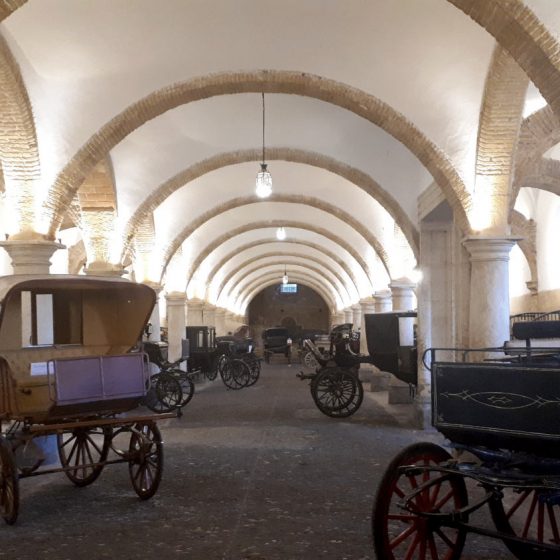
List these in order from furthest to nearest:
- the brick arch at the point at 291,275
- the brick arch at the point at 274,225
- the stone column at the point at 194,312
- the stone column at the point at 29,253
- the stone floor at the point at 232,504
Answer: the brick arch at the point at 291,275
the stone column at the point at 194,312
the brick arch at the point at 274,225
the stone column at the point at 29,253
the stone floor at the point at 232,504

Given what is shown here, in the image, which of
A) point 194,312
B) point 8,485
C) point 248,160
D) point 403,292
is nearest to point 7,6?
point 8,485

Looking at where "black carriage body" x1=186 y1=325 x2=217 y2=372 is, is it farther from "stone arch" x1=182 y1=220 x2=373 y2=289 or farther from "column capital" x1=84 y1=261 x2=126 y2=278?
"column capital" x1=84 y1=261 x2=126 y2=278

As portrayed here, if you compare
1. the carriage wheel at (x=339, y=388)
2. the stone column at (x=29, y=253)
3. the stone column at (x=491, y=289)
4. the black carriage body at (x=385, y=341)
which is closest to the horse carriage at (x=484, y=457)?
the stone column at (x=491, y=289)

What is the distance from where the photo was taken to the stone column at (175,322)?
19578mm

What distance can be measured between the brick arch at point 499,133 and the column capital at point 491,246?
0.15 meters

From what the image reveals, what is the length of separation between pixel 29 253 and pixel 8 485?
5.14m

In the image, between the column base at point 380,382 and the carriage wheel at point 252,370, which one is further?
the carriage wheel at point 252,370

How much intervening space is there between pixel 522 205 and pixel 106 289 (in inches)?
538

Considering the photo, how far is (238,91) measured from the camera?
33.0 ft

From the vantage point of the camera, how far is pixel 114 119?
393 inches

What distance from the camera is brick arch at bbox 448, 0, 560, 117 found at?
591 centimetres

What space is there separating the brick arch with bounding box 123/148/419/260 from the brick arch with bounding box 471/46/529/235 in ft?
13.8

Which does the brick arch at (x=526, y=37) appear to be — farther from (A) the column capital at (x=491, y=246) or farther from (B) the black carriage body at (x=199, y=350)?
(B) the black carriage body at (x=199, y=350)

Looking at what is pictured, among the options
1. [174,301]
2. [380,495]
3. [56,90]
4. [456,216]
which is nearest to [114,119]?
[56,90]
